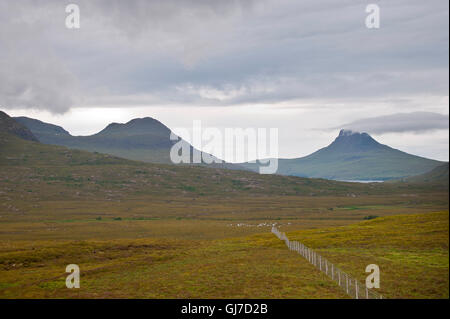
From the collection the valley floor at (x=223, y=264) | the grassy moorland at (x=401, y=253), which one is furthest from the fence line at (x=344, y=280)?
the grassy moorland at (x=401, y=253)

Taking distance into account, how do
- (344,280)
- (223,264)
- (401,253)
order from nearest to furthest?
1. (344,280)
2. (223,264)
3. (401,253)

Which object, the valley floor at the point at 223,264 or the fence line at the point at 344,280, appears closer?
the fence line at the point at 344,280

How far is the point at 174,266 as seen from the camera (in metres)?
63.8

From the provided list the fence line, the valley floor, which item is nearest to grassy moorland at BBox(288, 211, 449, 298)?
the valley floor

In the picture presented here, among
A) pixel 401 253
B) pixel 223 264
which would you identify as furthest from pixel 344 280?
pixel 401 253

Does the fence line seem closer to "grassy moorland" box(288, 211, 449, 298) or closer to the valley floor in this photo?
the valley floor

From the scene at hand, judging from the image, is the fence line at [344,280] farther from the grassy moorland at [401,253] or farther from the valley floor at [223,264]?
the grassy moorland at [401,253]

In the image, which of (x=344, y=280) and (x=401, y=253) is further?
(x=401, y=253)

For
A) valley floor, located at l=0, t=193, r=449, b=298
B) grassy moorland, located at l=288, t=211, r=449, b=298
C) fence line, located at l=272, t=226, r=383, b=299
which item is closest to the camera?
fence line, located at l=272, t=226, r=383, b=299

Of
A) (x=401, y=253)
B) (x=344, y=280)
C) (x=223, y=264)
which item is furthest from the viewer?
(x=401, y=253)

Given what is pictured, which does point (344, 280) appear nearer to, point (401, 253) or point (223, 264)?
point (223, 264)

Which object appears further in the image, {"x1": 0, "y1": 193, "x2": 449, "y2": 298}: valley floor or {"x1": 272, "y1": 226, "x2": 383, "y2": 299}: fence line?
{"x1": 0, "y1": 193, "x2": 449, "y2": 298}: valley floor
